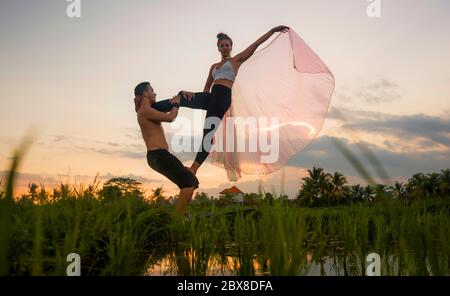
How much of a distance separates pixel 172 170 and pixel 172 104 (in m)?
0.91

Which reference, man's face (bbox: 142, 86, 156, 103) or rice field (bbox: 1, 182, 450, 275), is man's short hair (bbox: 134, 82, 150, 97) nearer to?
man's face (bbox: 142, 86, 156, 103)

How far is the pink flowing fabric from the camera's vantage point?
634 centimetres

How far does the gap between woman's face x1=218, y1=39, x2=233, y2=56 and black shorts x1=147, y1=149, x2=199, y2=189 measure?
175cm

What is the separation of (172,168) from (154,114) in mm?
777

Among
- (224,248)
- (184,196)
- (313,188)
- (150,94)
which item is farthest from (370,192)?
(313,188)

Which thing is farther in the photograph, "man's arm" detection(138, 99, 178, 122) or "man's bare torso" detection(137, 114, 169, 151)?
"man's bare torso" detection(137, 114, 169, 151)

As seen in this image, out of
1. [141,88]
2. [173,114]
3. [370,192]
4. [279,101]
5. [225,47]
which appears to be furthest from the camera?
[279,101]

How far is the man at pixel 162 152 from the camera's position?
224 inches

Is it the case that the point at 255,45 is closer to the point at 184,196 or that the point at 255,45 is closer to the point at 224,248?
the point at 184,196

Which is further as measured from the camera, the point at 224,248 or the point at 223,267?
the point at 224,248

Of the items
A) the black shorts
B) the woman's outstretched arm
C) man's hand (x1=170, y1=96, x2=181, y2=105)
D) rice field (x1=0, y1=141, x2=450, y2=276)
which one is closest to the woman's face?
the woman's outstretched arm

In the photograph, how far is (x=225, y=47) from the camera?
6246mm
